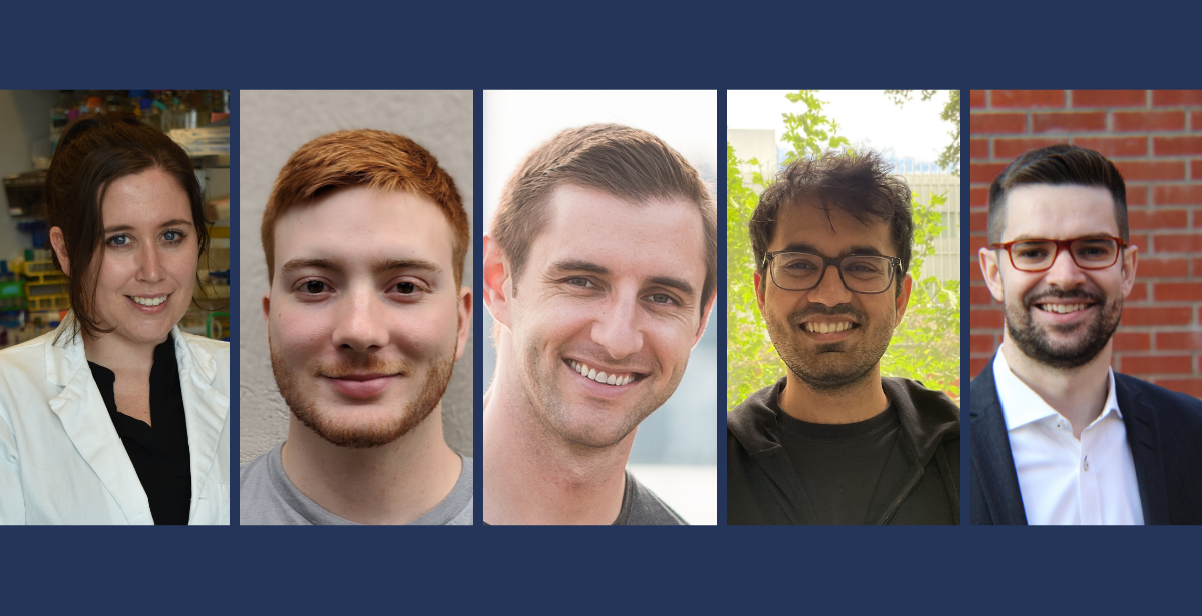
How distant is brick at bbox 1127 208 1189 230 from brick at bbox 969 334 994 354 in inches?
34.2

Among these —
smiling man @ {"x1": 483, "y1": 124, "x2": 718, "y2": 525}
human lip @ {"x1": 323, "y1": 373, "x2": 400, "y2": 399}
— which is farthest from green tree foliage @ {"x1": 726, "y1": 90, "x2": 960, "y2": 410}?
human lip @ {"x1": 323, "y1": 373, "x2": 400, "y2": 399}

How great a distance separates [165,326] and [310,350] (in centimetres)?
79

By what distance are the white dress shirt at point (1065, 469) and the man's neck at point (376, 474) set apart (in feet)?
8.49

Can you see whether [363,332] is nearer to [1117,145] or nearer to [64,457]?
[64,457]

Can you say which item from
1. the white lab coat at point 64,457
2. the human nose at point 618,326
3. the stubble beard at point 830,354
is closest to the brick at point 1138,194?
the stubble beard at point 830,354

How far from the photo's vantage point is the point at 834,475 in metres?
4.56

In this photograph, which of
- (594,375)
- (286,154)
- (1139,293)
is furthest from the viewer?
(1139,293)

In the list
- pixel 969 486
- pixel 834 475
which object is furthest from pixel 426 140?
pixel 969 486

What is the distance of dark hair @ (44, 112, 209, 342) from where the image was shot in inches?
182

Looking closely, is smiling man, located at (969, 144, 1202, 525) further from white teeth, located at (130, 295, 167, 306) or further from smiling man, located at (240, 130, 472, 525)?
white teeth, located at (130, 295, 167, 306)

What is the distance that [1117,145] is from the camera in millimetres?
4738

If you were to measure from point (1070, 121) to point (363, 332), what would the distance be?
3347 millimetres

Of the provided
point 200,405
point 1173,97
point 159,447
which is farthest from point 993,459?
point 159,447

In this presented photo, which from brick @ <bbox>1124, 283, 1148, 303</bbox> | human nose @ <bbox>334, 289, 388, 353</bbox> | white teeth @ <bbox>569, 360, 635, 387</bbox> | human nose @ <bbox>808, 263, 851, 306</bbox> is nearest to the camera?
human nose @ <bbox>334, 289, 388, 353</bbox>
